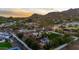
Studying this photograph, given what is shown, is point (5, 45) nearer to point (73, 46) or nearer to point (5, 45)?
point (5, 45)

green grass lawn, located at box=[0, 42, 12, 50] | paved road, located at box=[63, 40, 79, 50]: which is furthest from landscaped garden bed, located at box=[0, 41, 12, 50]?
paved road, located at box=[63, 40, 79, 50]

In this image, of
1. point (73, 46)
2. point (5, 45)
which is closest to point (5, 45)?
point (5, 45)

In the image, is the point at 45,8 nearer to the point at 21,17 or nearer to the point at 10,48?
the point at 21,17

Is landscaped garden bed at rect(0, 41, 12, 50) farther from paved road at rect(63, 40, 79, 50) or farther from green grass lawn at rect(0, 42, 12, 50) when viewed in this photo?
paved road at rect(63, 40, 79, 50)

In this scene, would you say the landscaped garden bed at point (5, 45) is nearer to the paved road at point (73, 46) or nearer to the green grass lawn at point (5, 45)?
the green grass lawn at point (5, 45)

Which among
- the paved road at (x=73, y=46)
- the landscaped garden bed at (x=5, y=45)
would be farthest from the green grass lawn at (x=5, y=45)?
the paved road at (x=73, y=46)

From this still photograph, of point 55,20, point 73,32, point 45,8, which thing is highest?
point 45,8

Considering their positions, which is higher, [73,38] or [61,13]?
[61,13]
